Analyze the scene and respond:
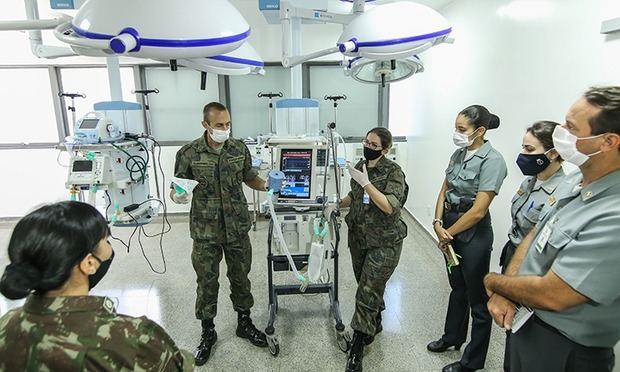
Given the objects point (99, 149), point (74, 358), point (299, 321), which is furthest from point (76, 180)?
point (74, 358)

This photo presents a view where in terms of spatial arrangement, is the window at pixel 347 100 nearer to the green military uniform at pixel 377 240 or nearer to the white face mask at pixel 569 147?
the green military uniform at pixel 377 240

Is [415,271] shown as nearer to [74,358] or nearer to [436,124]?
[436,124]

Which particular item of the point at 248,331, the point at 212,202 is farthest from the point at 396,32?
the point at 248,331

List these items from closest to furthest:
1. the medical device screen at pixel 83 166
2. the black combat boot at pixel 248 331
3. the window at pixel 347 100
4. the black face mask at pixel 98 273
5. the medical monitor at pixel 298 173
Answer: the black face mask at pixel 98 273 → the medical monitor at pixel 298 173 → the black combat boot at pixel 248 331 → the medical device screen at pixel 83 166 → the window at pixel 347 100

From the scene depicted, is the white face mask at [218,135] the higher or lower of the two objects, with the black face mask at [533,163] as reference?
higher

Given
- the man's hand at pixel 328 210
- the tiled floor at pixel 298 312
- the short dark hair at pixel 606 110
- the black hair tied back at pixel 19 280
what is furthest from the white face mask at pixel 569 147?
the tiled floor at pixel 298 312

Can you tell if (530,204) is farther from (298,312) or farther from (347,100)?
(347,100)

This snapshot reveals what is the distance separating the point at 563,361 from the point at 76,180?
2759 millimetres

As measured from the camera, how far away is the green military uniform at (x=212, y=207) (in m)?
2.11

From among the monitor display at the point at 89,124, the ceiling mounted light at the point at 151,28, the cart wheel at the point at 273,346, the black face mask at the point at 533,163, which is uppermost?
the ceiling mounted light at the point at 151,28

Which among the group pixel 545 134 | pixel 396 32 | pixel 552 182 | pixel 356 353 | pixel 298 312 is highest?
pixel 396 32

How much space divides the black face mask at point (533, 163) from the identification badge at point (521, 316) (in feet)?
2.29

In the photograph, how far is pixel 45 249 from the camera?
30.3 inches

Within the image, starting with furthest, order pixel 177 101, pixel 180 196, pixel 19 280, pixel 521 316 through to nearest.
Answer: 1. pixel 177 101
2. pixel 180 196
3. pixel 521 316
4. pixel 19 280
